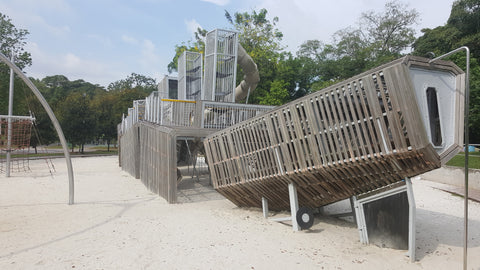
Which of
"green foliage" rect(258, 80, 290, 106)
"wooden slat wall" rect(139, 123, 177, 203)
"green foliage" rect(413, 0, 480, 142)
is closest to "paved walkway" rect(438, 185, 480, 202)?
"green foliage" rect(413, 0, 480, 142)

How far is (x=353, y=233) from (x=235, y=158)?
336 cm

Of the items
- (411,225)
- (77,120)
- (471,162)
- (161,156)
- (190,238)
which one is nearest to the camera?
(411,225)

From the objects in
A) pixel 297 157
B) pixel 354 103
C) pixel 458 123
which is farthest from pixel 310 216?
pixel 458 123

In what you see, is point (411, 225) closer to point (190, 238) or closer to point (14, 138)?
point (190, 238)

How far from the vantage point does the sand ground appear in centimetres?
495

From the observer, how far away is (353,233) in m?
6.73

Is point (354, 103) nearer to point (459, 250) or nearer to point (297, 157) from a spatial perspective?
point (297, 157)

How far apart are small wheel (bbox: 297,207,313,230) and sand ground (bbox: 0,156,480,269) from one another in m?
0.16

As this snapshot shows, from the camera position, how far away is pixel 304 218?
677cm

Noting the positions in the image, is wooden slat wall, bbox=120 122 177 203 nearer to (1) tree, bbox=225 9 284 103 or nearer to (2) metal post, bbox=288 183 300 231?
(2) metal post, bbox=288 183 300 231

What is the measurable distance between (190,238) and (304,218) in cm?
261

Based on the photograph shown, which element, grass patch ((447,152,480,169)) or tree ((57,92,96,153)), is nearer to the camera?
grass patch ((447,152,480,169))

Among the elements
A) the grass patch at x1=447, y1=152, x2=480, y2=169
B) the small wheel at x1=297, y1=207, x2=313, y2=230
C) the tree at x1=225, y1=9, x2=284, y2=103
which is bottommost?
the small wheel at x1=297, y1=207, x2=313, y2=230

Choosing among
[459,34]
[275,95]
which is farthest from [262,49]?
[459,34]
